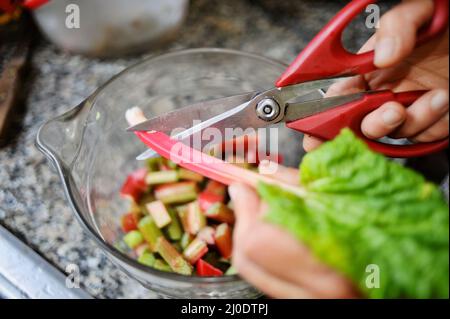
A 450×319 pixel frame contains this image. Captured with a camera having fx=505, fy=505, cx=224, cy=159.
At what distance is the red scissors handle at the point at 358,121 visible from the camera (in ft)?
2.40

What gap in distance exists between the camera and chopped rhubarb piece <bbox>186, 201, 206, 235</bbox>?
3.08ft

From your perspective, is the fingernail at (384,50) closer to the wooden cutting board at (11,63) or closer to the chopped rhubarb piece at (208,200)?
the chopped rhubarb piece at (208,200)

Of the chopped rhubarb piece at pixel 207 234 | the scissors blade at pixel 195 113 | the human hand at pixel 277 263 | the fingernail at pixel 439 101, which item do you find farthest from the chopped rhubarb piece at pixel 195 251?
the fingernail at pixel 439 101

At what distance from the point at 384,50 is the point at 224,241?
1.40 feet

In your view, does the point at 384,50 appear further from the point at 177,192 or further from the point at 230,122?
the point at 177,192

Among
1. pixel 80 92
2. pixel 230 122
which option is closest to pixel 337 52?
pixel 230 122

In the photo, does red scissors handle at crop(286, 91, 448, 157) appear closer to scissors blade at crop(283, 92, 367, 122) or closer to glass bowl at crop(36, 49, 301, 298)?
scissors blade at crop(283, 92, 367, 122)

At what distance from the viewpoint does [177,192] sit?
3.24 ft

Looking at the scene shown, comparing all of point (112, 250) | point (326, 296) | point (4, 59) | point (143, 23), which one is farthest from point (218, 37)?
point (326, 296)

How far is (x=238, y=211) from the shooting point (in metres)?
0.57

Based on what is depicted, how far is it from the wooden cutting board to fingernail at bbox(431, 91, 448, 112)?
802 millimetres

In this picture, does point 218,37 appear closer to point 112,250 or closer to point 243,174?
point 243,174

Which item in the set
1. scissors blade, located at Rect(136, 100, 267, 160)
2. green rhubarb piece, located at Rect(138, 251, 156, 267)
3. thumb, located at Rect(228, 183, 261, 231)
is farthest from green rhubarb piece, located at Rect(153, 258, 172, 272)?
thumb, located at Rect(228, 183, 261, 231)

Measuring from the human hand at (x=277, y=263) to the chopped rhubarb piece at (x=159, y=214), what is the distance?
39 cm
